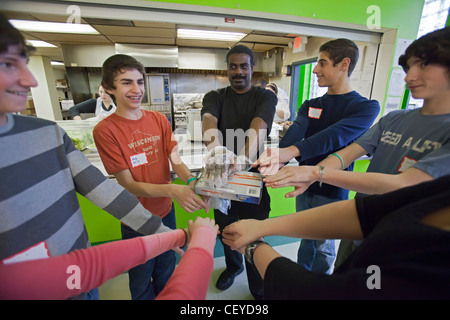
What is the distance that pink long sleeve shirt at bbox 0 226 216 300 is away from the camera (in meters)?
0.38

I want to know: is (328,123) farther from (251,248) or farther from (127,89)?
(127,89)

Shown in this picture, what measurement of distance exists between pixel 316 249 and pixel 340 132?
2.80 feet

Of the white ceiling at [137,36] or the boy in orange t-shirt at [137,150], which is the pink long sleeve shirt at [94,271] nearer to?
the boy in orange t-shirt at [137,150]

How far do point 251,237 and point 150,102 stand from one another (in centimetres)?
465

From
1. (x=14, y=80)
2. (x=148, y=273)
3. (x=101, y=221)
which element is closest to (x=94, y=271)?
(x=14, y=80)

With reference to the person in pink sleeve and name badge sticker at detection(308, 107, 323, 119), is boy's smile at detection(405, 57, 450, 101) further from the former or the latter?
the person in pink sleeve

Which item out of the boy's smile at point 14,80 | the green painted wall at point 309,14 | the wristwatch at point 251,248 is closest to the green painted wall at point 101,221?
the green painted wall at point 309,14

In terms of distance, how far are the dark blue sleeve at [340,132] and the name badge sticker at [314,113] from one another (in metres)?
0.16

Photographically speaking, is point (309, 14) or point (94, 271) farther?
point (309, 14)

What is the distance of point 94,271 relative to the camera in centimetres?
47

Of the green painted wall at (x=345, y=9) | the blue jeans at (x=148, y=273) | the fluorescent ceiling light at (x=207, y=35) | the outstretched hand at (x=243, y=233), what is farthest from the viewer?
the fluorescent ceiling light at (x=207, y=35)

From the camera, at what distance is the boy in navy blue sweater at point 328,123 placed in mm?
1157

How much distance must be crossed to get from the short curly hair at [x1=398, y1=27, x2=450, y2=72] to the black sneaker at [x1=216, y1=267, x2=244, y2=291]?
168cm

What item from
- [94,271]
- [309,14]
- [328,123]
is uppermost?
[309,14]
